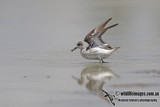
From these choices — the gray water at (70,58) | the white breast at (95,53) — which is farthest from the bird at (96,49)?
the gray water at (70,58)

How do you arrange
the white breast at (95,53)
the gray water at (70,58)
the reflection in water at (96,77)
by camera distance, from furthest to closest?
the white breast at (95,53) → the reflection in water at (96,77) → the gray water at (70,58)

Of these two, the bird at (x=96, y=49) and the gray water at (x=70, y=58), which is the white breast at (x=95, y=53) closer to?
the bird at (x=96, y=49)

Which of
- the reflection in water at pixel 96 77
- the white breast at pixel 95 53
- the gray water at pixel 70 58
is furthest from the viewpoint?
the white breast at pixel 95 53

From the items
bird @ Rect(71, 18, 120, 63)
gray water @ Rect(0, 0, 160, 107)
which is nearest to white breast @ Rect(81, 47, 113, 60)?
bird @ Rect(71, 18, 120, 63)

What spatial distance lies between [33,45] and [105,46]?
4.01m

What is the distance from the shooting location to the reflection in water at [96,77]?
1077 cm

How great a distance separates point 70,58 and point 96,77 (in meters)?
2.91

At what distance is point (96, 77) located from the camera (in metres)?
11.9

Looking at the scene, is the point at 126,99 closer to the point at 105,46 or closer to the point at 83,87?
the point at 83,87

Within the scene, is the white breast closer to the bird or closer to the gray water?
the bird

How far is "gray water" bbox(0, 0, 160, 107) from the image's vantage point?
1045cm

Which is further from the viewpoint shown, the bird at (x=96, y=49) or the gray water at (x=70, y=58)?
the bird at (x=96, y=49)

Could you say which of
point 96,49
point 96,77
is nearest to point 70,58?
point 96,49

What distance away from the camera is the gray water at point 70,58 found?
34.3 feet
